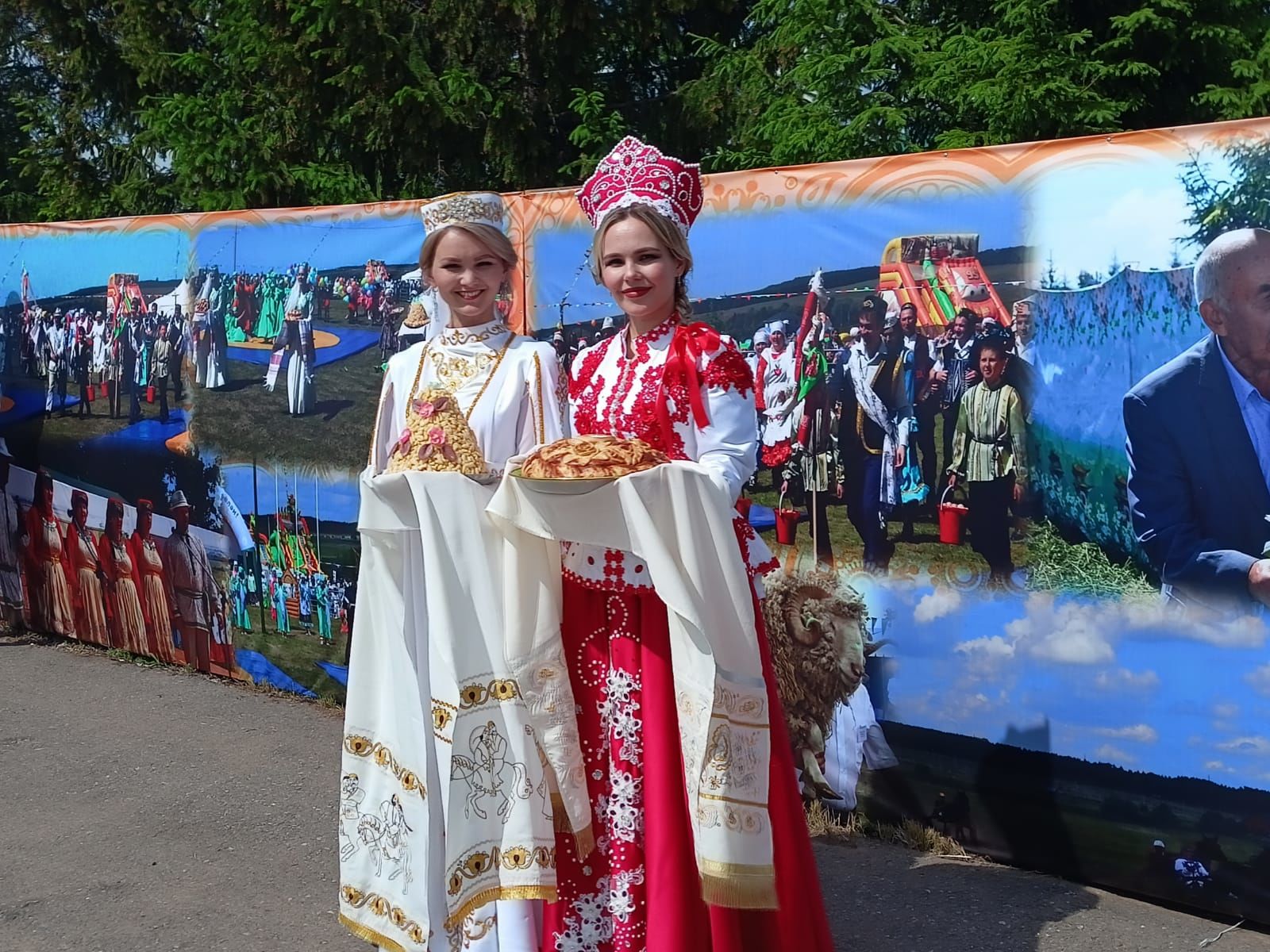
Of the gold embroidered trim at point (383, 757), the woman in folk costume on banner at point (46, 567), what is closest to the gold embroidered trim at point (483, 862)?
the gold embroidered trim at point (383, 757)

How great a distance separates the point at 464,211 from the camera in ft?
10.2

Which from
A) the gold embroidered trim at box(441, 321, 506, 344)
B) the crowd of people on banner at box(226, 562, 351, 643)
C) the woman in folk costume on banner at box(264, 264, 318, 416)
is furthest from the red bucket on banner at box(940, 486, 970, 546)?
the woman in folk costume on banner at box(264, 264, 318, 416)

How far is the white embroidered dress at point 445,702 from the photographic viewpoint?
2.95m

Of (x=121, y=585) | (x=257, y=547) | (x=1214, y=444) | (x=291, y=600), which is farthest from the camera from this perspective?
(x=121, y=585)

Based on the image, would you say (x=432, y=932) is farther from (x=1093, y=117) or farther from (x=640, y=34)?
(x=640, y=34)

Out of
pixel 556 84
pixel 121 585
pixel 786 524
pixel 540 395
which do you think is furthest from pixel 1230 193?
pixel 556 84

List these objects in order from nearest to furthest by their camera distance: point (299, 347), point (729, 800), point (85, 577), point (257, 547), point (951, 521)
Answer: point (729, 800), point (951, 521), point (299, 347), point (257, 547), point (85, 577)

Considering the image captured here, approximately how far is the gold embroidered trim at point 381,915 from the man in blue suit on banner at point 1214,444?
2.27 m

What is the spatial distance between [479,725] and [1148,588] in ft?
6.44

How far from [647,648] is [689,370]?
655 mm

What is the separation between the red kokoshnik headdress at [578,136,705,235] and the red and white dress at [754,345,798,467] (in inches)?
55.7

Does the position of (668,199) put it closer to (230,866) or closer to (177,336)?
(230,866)

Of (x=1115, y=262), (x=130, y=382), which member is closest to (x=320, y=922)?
(x=1115, y=262)

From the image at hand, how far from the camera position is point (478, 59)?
9.91 metres
